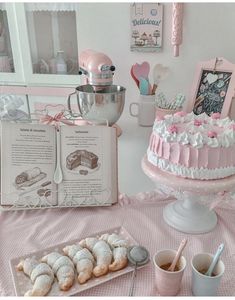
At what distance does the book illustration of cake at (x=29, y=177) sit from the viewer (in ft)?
2.69

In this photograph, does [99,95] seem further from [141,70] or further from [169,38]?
[169,38]

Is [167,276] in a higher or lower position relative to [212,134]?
lower

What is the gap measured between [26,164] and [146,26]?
730mm

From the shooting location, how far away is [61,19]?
1717 mm

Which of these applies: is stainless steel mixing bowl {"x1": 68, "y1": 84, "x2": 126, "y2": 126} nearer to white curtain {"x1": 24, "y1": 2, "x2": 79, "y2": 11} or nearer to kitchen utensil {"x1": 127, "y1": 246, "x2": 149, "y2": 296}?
kitchen utensil {"x1": 127, "y1": 246, "x2": 149, "y2": 296}

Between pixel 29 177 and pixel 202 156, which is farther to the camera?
pixel 29 177

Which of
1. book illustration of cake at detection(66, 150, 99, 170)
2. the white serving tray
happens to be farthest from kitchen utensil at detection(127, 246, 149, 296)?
book illustration of cake at detection(66, 150, 99, 170)

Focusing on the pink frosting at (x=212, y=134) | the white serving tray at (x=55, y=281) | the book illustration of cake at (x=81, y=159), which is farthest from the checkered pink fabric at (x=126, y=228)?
the pink frosting at (x=212, y=134)

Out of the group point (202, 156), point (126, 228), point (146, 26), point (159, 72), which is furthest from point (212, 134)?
point (146, 26)

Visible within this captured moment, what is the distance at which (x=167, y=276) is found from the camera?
57 centimetres

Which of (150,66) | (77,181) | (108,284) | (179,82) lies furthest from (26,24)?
(108,284)

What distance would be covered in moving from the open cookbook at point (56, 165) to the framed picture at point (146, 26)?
546 millimetres

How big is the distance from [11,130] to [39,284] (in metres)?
0.40

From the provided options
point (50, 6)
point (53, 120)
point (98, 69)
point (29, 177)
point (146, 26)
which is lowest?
point (29, 177)
